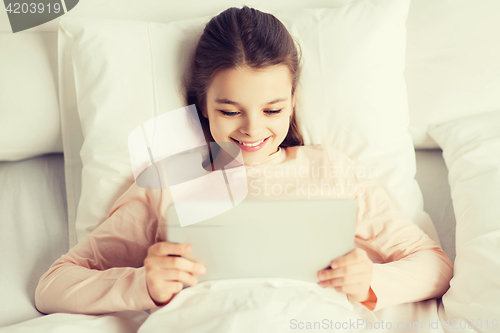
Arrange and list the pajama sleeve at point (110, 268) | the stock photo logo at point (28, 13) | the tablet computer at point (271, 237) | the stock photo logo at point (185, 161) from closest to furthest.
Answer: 1. the tablet computer at point (271, 237)
2. the pajama sleeve at point (110, 268)
3. the stock photo logo at point (185, 161)
4. the stock photo logo at point (28, 13)

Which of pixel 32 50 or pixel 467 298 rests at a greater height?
pixel 32 50

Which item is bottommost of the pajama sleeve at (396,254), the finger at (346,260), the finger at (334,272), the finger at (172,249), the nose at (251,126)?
the pajama sleeve at (396,254)

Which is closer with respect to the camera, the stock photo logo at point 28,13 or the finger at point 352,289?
the finger at point 352,289

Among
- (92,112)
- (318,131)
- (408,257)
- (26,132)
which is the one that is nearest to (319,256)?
(408,257)

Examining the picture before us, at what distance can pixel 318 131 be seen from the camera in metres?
0.98

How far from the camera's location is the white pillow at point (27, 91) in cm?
97

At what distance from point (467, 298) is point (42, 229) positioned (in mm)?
958

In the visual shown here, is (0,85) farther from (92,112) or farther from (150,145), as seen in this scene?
(150,145)

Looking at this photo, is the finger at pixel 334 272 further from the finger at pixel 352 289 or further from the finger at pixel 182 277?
the finger at pixel 182 277

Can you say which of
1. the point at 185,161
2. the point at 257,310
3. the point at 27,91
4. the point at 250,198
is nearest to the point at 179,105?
the point at 185,161

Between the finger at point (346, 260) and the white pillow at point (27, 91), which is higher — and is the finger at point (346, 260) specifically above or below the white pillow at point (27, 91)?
below

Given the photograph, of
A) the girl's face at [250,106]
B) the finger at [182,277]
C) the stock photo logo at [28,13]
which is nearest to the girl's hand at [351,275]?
the finger at [182,277]

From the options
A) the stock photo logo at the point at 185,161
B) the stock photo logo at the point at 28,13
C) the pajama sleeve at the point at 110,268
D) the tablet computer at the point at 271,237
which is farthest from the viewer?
the stock photo logo at the point at 28,13

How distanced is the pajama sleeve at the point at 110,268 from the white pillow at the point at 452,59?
2.56 ft
